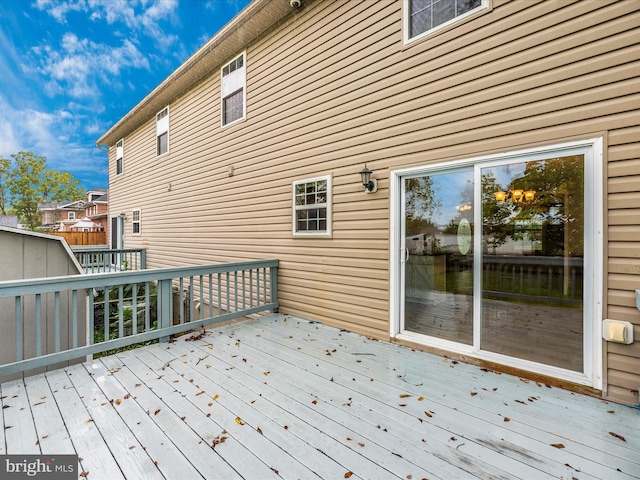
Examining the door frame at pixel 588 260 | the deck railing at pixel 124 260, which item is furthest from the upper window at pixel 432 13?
the deck railing at pixel 124 260

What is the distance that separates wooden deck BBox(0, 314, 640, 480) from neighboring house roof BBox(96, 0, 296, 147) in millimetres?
5461

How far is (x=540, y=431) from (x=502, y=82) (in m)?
2.94

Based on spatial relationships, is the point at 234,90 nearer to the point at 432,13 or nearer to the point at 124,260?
the point at 432,13

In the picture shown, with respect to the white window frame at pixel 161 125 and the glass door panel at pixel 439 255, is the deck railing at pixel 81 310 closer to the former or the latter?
the glass door panel at pixel 439 255

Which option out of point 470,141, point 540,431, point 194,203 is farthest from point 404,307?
point 194,203

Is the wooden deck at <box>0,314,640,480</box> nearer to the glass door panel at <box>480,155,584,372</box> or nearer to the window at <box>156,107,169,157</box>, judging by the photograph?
the glass door panel at <box>480,155,584,372</box>

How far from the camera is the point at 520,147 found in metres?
2.71

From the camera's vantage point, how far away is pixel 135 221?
33.6 ft

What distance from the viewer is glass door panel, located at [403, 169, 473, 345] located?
10.2 feet

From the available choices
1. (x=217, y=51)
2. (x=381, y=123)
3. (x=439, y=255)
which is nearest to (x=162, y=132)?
(x=217, y=51)

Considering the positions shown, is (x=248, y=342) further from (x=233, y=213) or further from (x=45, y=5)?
(x=45, y=5)

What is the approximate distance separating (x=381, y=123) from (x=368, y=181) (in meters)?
0.76

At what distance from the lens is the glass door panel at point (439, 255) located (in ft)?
10.2

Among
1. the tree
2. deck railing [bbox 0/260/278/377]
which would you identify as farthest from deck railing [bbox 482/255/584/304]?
the tree
